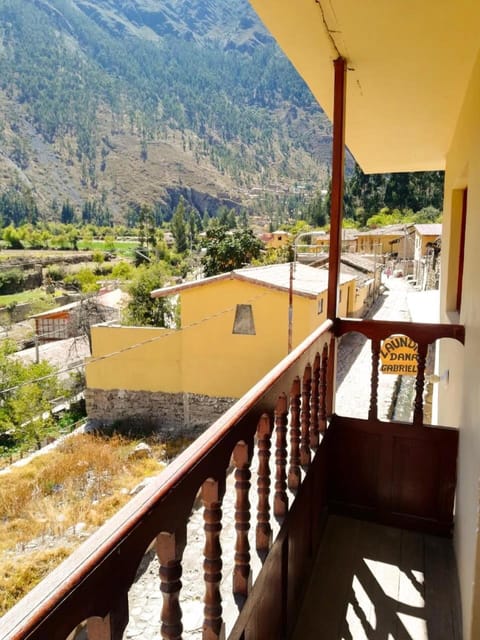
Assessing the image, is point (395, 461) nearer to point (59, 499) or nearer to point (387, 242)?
point (59, 499)

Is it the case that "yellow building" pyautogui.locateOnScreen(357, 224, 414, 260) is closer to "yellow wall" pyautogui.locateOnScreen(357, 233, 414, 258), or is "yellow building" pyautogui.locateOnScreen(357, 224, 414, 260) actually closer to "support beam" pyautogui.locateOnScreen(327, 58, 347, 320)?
"yellow wall" pyautogui.locateOnScreen(357, 233, 414, 258)

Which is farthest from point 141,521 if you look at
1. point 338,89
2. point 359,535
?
point 338,89

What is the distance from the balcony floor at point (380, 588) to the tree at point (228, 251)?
21.8 m

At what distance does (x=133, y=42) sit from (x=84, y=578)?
4786 inches

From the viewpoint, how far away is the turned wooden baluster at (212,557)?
3.11ft

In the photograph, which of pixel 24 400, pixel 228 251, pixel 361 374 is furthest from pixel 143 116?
pixel 361 374

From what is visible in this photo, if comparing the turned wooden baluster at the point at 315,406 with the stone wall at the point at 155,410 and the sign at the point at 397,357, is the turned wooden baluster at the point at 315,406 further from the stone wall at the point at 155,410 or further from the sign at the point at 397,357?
the stone wall at the point at 155,410

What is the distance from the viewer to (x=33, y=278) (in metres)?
40.7

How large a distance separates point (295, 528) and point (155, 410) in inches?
556

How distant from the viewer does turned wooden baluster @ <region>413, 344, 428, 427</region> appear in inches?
89.8

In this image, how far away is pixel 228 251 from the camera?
23859 mm

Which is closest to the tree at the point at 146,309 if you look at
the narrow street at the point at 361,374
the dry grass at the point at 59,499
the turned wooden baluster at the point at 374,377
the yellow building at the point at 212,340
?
the yellow building at the point at 212,340

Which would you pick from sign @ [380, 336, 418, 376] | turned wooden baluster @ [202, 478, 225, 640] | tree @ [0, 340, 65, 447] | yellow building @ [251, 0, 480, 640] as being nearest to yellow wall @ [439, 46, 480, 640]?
yellow building @ [251, 0, 480, 640]

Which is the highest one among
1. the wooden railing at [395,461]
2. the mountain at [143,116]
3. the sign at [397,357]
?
the mountain at [143,116]
